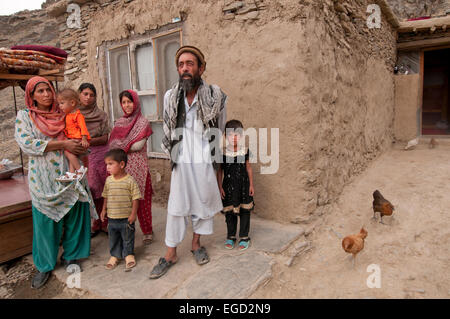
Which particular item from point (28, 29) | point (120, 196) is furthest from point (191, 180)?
point (28, 29)

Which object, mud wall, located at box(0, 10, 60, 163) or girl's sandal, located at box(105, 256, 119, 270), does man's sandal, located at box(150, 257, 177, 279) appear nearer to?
girl's sandal, located at box(105, 256, 119, 270)

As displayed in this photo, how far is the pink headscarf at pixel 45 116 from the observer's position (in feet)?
8.45

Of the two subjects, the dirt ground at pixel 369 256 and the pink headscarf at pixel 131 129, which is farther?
the pink headscarf at pixel 131 129

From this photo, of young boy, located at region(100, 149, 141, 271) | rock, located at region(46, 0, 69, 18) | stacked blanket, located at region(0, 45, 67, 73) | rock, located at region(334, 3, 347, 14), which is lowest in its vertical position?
young boy, located at region(100, 149, 141, 271)

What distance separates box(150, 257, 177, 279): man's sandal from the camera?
2.52 m

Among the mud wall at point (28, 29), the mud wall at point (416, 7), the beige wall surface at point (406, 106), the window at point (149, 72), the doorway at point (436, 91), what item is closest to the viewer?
the window at point (149, 72)

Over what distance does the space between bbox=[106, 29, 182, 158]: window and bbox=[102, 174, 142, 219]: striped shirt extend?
191 cm

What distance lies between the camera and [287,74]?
127 inches

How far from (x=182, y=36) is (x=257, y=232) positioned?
2654mm

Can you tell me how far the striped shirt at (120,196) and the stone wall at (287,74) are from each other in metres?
1.47

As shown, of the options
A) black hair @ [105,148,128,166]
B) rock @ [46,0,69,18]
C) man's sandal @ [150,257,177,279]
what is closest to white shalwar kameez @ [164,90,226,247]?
man's sandal @ [150,257,177,279]

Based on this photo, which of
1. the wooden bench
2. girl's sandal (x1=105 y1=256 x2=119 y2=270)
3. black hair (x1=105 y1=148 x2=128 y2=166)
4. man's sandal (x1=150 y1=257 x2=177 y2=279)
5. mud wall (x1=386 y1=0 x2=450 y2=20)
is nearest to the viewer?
man's sandal (x1=150 y1=257 x2=177 y2=279)

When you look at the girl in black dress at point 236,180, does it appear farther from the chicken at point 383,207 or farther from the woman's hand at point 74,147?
the chicken at point 383,207

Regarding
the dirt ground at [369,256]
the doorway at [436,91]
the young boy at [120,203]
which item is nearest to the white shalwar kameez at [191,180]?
the young boy at [120,203]
